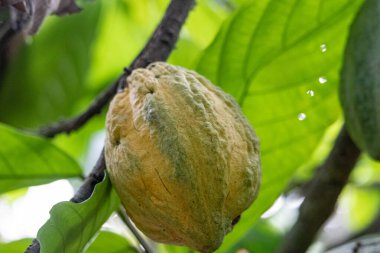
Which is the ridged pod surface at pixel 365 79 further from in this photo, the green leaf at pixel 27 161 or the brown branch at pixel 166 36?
the green leaf at pixel 27 161

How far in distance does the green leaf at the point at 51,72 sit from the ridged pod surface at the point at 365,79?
0.98 metres

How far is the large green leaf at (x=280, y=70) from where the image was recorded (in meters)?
1.30

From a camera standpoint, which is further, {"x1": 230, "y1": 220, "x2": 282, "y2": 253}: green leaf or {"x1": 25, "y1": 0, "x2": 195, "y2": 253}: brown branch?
{"x1": 230, "y1": 220, "x2": 282, "y2": 253}: green leaf

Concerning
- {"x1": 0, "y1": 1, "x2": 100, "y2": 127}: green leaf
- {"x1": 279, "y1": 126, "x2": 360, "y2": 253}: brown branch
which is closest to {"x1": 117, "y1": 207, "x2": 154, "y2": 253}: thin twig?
{"x1": 279, "y1": 126, "x2": 360, "y2": 253}: brown branch

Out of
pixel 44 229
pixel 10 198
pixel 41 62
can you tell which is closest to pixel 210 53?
pixel 44 229

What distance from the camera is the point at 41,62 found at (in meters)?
2.06

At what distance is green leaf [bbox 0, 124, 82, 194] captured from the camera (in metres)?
1.28

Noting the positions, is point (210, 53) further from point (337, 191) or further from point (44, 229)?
point (44, 229)

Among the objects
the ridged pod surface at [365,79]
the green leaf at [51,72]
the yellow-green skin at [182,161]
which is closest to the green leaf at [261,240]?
the ridged pod surface at [365,79]

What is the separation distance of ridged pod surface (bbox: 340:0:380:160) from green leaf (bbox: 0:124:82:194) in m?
0.48

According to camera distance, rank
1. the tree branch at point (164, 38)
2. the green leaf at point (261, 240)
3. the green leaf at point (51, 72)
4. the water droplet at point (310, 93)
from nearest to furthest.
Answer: the tree branch at point (164, 38), the water droplet at point (310, 93), the green leaf at point (261, 240), the green leaf at point (51, 72)

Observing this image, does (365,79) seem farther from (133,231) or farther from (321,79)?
(133,231)

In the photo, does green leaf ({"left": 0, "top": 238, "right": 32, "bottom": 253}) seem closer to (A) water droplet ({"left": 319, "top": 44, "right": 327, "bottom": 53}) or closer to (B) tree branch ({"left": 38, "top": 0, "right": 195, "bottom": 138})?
(B) tree branch ({"left": 38, "top": 0, "right": 195, "bottom": 138})

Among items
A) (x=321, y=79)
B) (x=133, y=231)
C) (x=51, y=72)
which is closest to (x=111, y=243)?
(x=133, y=231)
